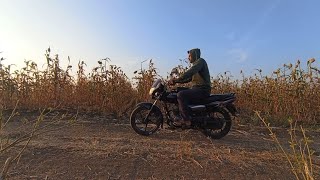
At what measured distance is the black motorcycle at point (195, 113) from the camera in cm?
796

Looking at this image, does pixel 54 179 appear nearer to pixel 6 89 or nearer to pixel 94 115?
pixel 94 115

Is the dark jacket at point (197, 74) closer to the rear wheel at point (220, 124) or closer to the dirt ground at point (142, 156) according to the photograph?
the rear wheel at point (220, 124)

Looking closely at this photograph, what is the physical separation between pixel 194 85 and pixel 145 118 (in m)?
1.20

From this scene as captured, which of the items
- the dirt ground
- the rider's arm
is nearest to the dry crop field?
the dirt ground

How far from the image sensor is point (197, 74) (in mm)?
8047

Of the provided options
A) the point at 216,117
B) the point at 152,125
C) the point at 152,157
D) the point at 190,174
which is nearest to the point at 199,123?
the point at 216,117

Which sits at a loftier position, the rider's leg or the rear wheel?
the rider's leg

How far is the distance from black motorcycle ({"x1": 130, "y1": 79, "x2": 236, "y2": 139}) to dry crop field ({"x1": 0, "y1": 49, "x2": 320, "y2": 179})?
0.75 feet

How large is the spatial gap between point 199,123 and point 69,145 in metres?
2.69

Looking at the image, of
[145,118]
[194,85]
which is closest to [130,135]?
[145,118]

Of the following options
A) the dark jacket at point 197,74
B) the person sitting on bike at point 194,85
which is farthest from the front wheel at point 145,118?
the dark jacket at point 197,74

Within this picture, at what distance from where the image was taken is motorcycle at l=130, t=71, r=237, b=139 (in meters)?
7.96

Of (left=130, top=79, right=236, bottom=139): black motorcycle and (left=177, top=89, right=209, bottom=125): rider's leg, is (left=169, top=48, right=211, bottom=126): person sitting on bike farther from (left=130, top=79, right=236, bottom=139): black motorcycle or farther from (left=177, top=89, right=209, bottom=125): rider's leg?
(left=130, top=79, right=236, bottom=139): black motorcycle

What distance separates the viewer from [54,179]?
4.98 m
